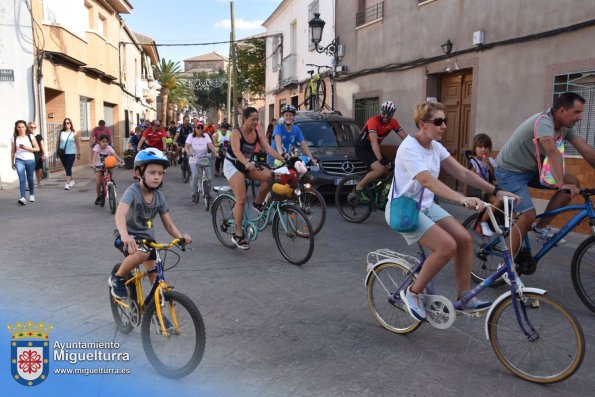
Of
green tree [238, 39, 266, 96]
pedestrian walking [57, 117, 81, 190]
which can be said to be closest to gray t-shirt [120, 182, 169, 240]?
pedestrian walking [57, 117, 81, 190]

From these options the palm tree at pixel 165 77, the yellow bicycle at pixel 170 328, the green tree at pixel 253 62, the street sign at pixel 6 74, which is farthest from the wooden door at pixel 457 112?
the palm tree at pixel 165 77

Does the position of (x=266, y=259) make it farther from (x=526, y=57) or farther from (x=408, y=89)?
(x=408, y=89)

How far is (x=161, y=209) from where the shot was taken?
3.68m

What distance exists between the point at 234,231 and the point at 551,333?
→ 14.4 feet

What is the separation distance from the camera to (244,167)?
6328 mm

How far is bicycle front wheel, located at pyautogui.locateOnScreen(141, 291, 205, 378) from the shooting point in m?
3.08

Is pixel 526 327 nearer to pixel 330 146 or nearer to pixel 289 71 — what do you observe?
pixel 330 146

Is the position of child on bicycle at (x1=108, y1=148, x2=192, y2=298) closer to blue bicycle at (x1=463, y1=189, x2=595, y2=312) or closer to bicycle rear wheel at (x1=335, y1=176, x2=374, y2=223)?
blue bicycle at (x1=463, y1=189, x2=595, y2=312)

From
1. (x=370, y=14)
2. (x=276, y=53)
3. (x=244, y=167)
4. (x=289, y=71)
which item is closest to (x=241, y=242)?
(x=244, y=167)

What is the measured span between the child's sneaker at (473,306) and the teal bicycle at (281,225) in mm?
2446

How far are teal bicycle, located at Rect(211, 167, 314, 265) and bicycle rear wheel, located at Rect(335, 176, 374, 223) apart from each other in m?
2.38

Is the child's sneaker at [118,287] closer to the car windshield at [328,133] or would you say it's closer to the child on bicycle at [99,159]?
the child on bicycle at [99,159]

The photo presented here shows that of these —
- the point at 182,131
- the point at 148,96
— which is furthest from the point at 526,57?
the point at 148,96

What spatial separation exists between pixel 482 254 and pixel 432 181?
6.81ft
